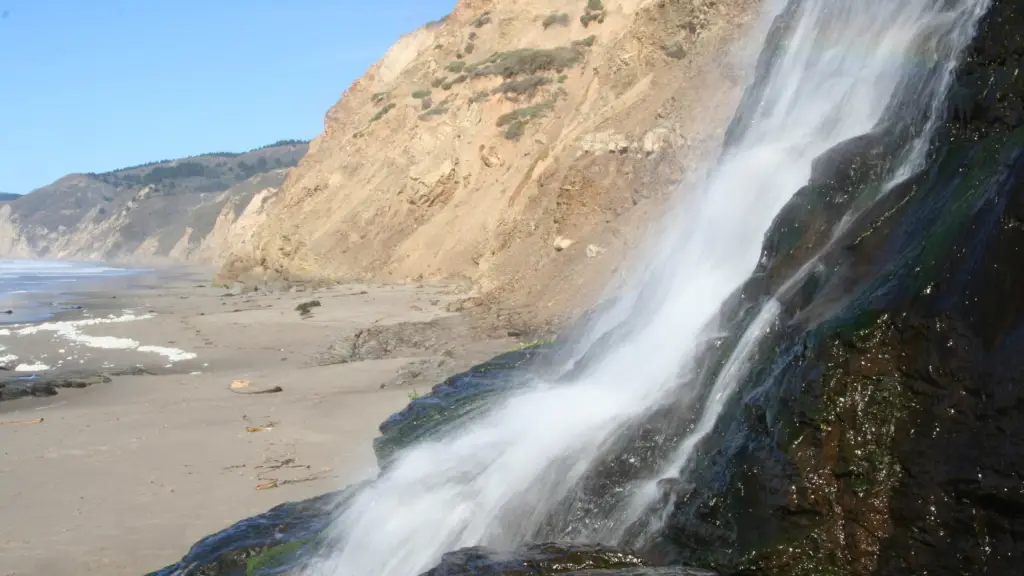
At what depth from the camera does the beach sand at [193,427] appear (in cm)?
623

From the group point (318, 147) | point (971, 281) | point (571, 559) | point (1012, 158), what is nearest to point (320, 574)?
point (571, 559)

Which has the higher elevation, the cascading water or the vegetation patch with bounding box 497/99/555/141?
the vegetation patch with bounding box 497/99/555/141

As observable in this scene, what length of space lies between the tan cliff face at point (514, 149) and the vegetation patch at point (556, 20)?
0.08 meters

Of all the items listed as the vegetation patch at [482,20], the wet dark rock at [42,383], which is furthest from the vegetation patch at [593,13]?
the wet dark rock at [42,383]

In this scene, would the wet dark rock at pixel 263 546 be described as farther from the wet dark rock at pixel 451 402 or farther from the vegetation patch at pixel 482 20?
the vegetation patch at pixel 482 20

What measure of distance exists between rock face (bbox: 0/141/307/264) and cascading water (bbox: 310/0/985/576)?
1917 inches

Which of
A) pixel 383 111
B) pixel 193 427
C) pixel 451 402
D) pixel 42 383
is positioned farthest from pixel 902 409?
pixel 383 111

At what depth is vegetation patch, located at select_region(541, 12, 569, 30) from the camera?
103ft

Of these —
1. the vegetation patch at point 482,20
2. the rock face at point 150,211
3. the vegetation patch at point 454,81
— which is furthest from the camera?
the rock face at point 150,211

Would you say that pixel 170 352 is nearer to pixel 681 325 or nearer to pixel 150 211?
pixel 681 325

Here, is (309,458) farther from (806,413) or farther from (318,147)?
(318,147)

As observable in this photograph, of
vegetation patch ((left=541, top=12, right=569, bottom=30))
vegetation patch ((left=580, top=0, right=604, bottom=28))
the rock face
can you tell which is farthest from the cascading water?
the rock face

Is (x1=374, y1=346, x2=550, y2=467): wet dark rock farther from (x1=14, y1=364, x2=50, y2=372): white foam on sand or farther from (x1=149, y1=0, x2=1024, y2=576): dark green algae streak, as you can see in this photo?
(x1=14, y1=364, x2=50, y2=372): white foam on sand

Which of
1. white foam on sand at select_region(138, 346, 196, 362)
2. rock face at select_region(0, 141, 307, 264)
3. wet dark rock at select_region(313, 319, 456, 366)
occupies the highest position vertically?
rock face at select_region(0, 141, 307, 264)
